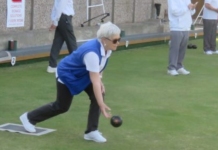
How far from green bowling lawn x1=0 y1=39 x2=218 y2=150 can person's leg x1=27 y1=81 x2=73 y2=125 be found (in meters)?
0.22

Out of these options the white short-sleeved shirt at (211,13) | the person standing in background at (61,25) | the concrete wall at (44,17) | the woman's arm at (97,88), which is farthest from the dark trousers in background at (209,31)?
the woman's arm at (97,88)

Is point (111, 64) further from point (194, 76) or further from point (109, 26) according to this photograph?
point (109, 26)

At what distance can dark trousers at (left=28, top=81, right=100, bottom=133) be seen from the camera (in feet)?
21.1

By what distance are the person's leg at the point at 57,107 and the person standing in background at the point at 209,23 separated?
8.00 metres

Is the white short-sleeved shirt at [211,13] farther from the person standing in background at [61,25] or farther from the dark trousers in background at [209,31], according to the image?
the person standing in background at [61,25]

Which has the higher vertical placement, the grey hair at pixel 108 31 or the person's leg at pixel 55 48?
the grey hair at pixel 108 31

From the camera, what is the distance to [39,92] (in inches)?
360

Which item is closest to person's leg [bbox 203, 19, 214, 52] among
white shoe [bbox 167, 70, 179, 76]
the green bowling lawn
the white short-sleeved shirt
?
the white short-sleeved shirt

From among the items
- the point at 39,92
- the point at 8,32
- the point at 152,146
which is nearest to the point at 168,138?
the point at 152,146

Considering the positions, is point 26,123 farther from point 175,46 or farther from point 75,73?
point 175,46

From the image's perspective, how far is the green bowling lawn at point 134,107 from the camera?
662 cm

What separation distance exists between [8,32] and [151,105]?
4869 millimetres

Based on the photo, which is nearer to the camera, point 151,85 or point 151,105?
point 151,105

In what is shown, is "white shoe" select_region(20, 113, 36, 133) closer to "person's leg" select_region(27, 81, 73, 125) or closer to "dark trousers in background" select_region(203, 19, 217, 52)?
"person's leg" select_region(27, 81, 73, 125)
